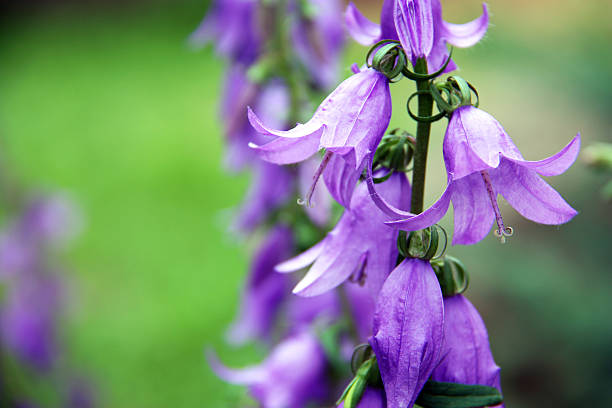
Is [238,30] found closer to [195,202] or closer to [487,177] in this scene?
[487,177]

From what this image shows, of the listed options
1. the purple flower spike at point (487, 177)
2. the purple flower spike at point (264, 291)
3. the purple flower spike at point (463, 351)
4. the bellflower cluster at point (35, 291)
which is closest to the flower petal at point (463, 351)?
the purple flower spike at point (463, 351)

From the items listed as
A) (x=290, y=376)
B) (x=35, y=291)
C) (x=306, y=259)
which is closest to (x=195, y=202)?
(x=35, y=291)

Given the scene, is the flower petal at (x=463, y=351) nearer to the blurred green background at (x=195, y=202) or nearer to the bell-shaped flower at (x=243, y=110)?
the blurred green background at (x=195, y=202)

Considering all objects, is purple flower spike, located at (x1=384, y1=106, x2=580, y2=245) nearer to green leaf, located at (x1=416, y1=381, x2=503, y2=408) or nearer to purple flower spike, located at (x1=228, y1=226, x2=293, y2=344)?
green leaf, located at (x1=416, y1=381, x2=503, y2=408)

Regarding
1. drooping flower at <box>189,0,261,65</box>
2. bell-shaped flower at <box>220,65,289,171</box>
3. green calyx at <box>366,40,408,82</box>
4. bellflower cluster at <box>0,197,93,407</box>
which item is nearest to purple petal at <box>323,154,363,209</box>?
green calyx at <box>366,40,408,82</box>

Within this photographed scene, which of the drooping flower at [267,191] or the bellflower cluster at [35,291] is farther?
the bellflower cluster at [35,291]

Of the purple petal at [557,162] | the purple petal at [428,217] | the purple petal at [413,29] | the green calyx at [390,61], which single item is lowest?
the purple petal at [428,217]

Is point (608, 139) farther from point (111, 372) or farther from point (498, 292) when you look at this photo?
point (111, 372)
